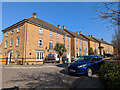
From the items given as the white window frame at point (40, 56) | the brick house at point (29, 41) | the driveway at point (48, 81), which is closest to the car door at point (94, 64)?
the driveway at point (48, 81)

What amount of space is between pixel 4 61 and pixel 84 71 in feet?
47.3

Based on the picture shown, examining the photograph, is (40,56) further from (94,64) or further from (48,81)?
(48,81)

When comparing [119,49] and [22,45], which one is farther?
[22,45]

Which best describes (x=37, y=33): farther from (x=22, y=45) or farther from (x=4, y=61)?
(x=4, y=61)

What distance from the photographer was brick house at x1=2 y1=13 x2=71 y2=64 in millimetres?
16688

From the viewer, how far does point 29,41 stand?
17031 mm

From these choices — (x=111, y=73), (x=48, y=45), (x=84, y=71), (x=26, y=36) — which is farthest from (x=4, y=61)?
(x=111, y=73)

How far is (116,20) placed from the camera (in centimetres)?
321

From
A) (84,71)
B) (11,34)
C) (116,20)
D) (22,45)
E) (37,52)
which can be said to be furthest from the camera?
(11,34)

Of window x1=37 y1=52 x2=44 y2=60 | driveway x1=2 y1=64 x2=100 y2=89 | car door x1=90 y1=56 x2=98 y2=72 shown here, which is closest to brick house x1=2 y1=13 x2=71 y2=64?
window x1=37 y1=52 x2=44 y2=60

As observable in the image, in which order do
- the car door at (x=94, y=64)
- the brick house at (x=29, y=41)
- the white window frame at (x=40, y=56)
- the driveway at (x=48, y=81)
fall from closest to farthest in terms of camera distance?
the driveway at (x=48, y=81)
the car door at (x=94, y=64)
the brick house at (x=29, y=41)
the white window frame at (x=40, y=56)

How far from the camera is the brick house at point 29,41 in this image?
54.7ft

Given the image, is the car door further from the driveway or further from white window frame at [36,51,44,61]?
white window frame at [36,51,44,61]

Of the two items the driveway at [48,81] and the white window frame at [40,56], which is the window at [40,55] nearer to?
the white window frame at [40,56]
